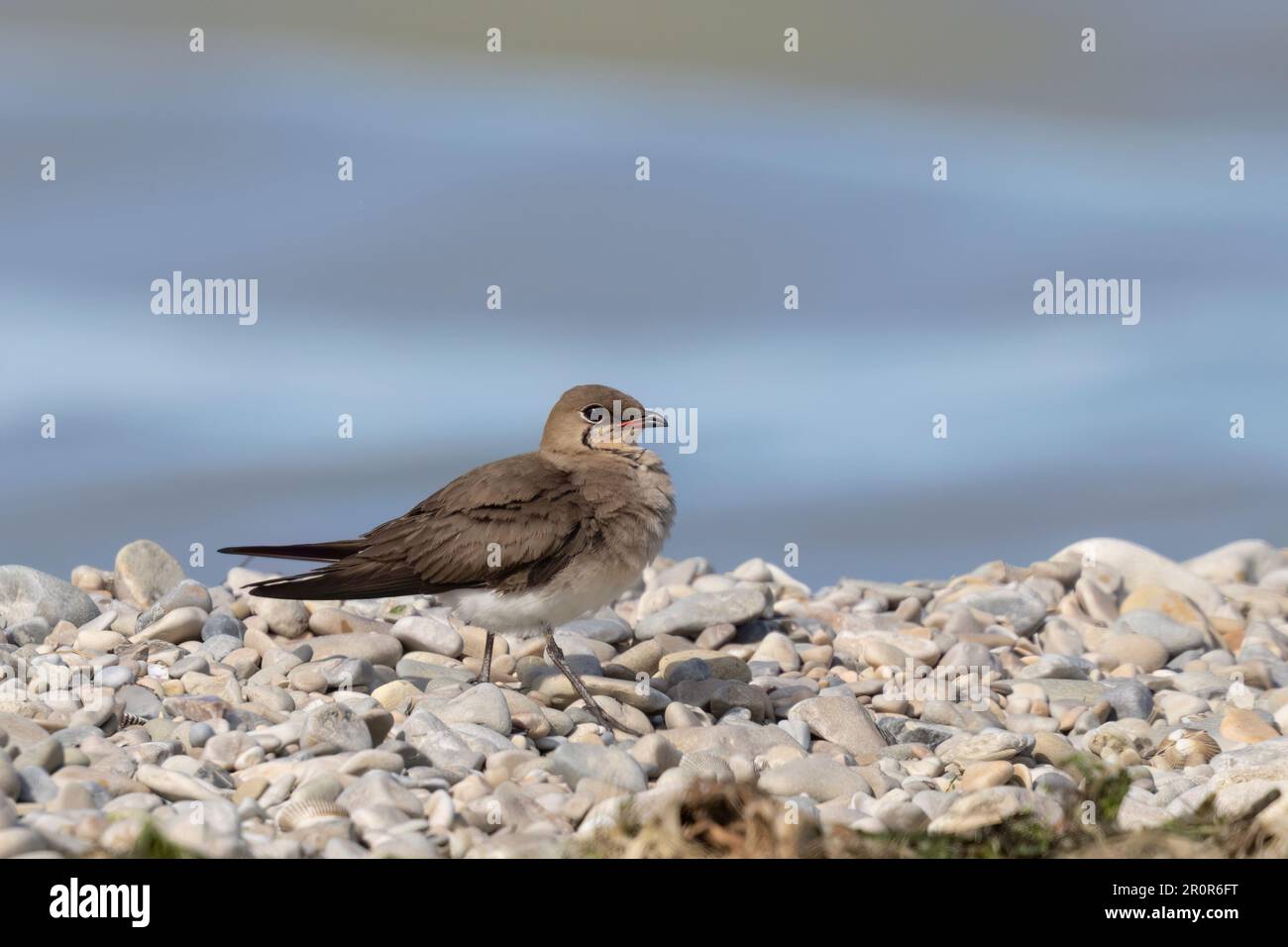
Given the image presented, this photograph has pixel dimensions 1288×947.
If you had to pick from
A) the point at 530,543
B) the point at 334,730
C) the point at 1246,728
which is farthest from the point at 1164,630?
the point at 334,730

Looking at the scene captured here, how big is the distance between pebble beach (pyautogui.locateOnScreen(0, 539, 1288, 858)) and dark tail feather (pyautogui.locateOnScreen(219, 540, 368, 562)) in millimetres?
634

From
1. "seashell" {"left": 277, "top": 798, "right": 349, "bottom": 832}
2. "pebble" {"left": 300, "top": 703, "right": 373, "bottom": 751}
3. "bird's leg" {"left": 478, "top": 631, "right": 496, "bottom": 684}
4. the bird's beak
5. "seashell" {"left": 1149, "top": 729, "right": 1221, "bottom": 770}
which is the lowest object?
"seashell" {"left": 1149, "top": 729, "right": 1221, "bottom": 770}

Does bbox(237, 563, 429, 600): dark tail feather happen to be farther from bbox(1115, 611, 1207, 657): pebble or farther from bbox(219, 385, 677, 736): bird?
bbox(1115, 611, 1207, 657): pebble

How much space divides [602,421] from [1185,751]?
13.2 ft

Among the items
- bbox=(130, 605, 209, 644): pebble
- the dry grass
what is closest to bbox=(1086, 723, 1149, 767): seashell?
the dry grass

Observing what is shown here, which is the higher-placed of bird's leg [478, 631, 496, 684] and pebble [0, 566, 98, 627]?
pebble [0, 566, 98, 627]

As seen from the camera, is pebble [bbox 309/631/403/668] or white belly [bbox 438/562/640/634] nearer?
white belly [bbox 438/562/640/634]

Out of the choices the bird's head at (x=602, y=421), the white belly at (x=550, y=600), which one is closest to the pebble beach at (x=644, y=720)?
the white belly at (x=550, y=600)

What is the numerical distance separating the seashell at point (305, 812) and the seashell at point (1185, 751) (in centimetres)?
490

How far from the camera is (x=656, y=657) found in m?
9.09

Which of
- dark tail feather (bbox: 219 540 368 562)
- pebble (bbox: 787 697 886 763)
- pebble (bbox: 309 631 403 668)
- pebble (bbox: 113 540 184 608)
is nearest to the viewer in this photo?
pebble (bbox: 787 697 886 763)

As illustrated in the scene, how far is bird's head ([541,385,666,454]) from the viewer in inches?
328
